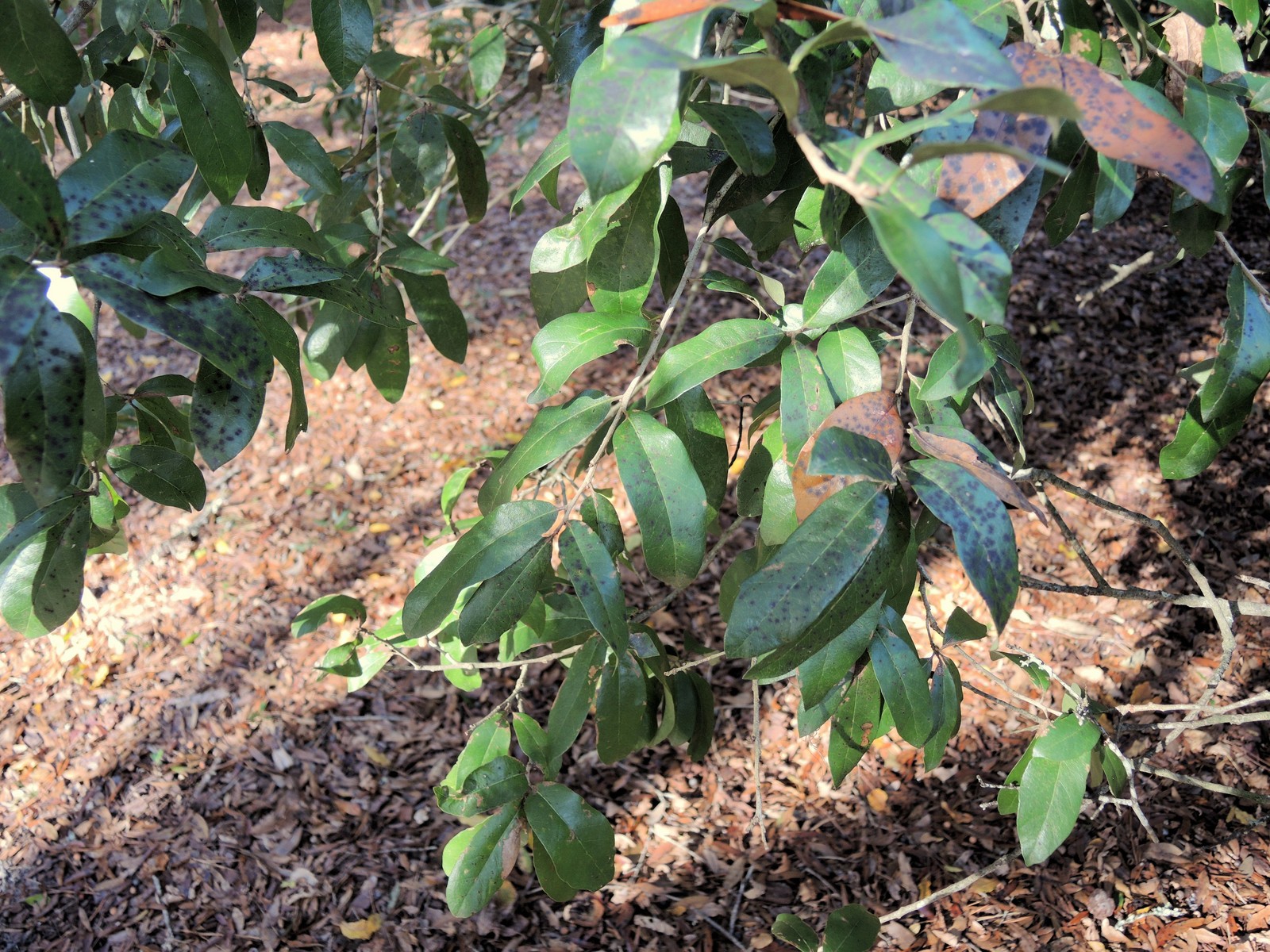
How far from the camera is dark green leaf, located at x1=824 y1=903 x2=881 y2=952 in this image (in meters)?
1.16

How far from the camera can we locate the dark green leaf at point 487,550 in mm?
781

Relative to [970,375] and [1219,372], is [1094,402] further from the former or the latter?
[970,375]

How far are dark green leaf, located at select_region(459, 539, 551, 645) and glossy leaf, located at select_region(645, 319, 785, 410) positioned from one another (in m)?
0.18

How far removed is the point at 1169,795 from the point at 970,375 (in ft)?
5.89

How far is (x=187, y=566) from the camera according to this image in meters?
2.78

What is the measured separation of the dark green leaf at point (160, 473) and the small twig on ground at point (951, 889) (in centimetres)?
110

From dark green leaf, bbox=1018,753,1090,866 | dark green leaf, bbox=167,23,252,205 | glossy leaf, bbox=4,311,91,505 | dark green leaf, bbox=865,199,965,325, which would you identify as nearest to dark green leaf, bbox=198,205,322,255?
dark green leaf, bbox=167,23,252,205

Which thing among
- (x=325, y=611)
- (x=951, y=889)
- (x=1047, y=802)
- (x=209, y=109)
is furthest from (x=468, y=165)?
(x=951, y=889)

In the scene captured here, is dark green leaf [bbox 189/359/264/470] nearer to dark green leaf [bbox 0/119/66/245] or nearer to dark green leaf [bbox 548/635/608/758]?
dark green leaf [bbox 0/119/66/245]

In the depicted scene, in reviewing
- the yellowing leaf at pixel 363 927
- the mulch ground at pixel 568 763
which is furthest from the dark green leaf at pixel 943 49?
the yellowing leaf at pixel 363 927

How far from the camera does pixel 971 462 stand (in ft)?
2.09

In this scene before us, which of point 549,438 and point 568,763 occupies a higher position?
point 549,438

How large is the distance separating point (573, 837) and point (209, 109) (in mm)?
855

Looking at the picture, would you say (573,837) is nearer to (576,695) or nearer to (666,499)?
(576,695)
